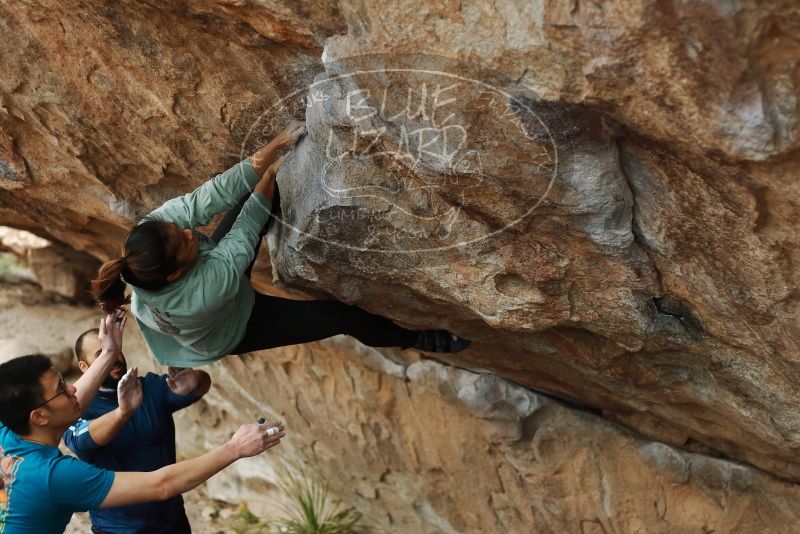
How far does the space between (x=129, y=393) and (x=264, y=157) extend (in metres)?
0.91

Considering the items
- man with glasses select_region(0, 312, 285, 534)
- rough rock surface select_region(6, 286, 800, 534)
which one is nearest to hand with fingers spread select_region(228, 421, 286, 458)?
man with glasses select_region(0, 312, 285, 534)

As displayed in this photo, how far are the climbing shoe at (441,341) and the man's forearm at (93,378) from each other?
1081 millimetres

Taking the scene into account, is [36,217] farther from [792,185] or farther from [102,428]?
[792,185]

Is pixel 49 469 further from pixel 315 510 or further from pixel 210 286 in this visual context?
pixel 315 510

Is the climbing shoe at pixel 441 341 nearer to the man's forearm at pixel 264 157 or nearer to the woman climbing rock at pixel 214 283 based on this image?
Result: the woman climbing rock at pixel 214 283

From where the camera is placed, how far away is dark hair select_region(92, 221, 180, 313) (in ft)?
7.99

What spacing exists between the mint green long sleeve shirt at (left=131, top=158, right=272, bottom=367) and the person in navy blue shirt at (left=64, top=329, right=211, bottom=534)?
29cm

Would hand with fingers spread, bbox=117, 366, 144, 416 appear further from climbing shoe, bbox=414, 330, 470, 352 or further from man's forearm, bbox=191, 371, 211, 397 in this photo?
climbing shoe, bbox=414, 330, 470, 352

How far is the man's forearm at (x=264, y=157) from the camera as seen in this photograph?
2.66m

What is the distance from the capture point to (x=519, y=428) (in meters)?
3.60

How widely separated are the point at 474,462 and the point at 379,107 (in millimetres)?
2187

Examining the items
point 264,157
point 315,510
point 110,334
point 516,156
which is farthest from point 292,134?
point 315,510

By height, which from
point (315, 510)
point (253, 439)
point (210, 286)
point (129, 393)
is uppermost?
point (210, 286)

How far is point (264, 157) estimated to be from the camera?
267 centimetres
